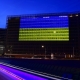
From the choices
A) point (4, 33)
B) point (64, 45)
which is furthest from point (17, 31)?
point (64, 45)

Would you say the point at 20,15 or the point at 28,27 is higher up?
the point at 20,15

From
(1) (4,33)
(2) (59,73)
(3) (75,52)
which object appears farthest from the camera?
(1) (4,33)

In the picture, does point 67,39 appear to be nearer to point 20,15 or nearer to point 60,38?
point 60,38

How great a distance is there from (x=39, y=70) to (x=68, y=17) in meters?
100

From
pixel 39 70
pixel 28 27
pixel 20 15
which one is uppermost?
pixel 20 15

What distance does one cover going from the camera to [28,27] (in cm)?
13800

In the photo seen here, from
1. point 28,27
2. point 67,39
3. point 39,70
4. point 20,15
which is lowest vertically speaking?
point 39,70

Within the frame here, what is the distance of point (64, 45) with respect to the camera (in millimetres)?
130250

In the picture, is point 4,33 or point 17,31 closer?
point 17,31

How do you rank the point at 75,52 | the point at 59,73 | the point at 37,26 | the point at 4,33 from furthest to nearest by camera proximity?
the point at 4,33, the point at 37,26, the point at 75,52, the point at 59,73

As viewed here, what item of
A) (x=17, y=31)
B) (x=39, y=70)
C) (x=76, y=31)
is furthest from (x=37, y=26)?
(x=39, y=70)

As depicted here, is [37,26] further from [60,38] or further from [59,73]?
[59,73]

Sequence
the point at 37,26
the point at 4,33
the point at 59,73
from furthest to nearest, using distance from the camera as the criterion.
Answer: the point at 4,33, the point at 37,26, the point at 59,73

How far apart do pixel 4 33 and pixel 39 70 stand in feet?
422
